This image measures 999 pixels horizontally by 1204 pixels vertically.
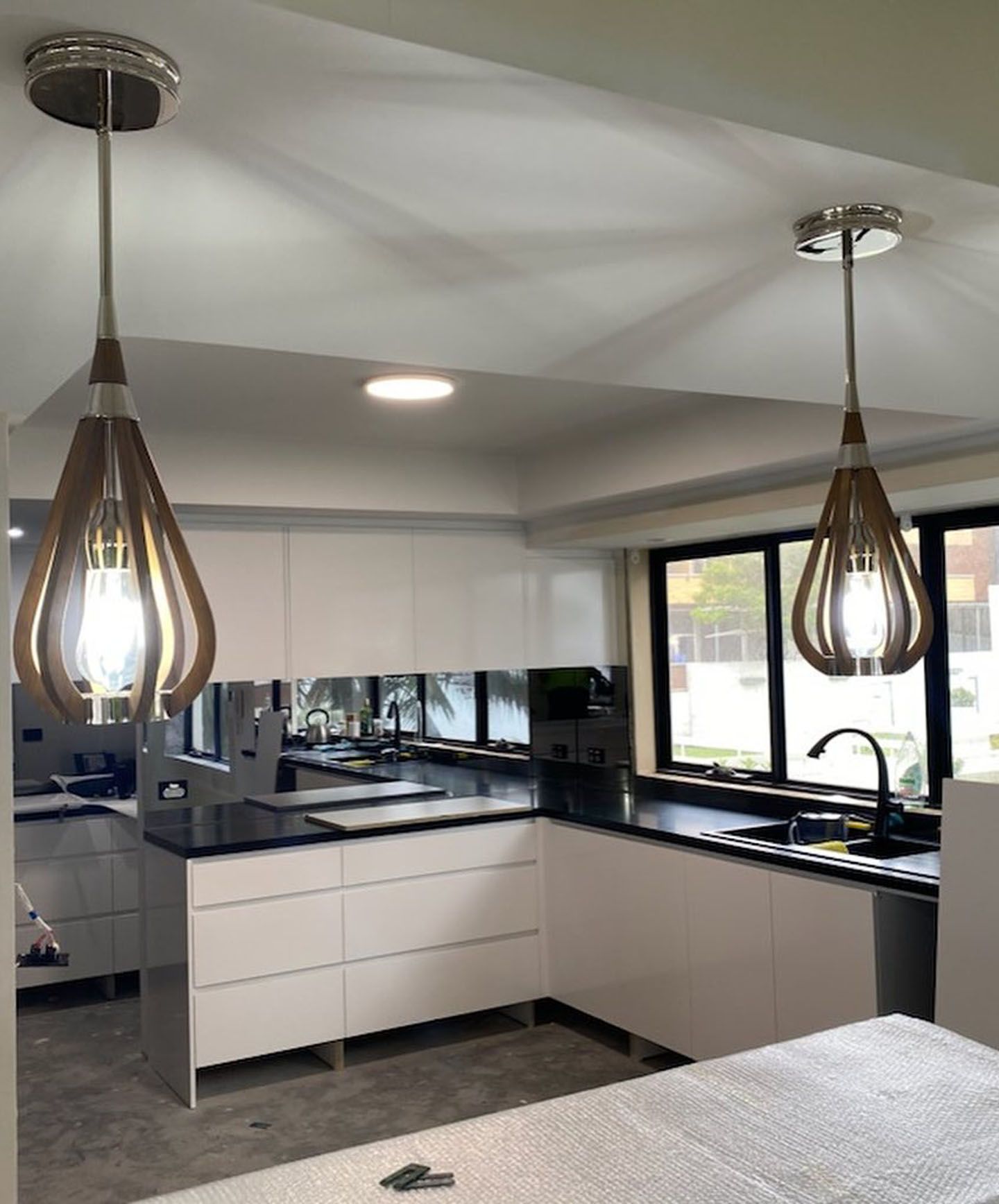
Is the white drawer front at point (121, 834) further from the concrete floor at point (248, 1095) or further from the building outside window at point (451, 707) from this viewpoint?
the building outside window at point (451, 707)

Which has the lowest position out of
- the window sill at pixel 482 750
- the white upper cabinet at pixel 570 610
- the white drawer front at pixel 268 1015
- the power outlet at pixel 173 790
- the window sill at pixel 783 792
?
the white drawer front at pixel 268 1015

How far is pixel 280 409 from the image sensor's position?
3.82 m

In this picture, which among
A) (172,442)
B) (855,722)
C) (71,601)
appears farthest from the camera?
(855,722)

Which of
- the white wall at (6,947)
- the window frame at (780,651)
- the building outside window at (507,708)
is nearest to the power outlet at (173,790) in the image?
the building outside window at (507,708)

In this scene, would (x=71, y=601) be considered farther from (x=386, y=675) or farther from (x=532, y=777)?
(x=532, y=777)

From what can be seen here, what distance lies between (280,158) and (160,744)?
12.4 ft

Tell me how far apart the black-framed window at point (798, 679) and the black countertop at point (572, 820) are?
0.89ft

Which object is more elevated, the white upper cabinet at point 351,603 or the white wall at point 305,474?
the white wall at point 305,474

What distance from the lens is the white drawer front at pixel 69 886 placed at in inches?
205

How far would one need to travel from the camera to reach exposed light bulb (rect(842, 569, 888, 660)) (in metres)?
1.60

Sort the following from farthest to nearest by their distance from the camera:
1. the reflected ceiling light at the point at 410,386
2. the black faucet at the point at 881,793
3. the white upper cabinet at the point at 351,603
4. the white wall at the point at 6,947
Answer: the white upper cabinet at the point at 351,603, the black faucet at the point at 881,793, the reflected ceiling light at the point at 410,386, the white wall at the point at 6,947

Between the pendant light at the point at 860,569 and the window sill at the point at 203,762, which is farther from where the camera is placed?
the window sill at the point at 203,762

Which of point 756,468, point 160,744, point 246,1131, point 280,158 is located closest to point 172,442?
point 160,744

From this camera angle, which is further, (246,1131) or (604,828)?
(604,828)
